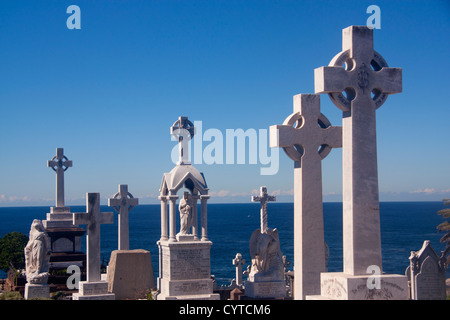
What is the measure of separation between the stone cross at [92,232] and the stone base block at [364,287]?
383 inches

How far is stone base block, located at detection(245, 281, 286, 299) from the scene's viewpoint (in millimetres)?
18031

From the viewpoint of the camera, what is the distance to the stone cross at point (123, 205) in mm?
25344

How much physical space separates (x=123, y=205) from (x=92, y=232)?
7463 millimetres

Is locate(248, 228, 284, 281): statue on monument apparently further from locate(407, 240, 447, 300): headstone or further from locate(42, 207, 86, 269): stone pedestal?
locate(42, 207, 86, 269): stone pedestal

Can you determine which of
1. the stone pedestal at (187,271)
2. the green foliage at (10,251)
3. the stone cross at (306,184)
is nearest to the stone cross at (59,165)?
the green foliage at (10,251)

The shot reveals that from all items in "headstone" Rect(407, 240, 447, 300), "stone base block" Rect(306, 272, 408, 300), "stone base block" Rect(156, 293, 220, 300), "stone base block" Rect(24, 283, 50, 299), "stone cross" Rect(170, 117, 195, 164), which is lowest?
"stone base block" Rect(156, 293, 220, 300)

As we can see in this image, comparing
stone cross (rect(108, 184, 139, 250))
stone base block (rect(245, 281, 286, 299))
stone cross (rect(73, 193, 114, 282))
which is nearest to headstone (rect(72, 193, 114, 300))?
stone cross (rect(73, 193, 114, 282))

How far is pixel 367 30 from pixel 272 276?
996 centimetres

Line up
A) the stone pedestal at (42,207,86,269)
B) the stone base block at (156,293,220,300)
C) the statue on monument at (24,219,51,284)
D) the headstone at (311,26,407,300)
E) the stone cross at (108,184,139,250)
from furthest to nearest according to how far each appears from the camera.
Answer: the stone pedestal at (42,207,86,269), the stone cross at (108,184,139,250), the statue on monument at (24,219,51,284), the stone base block at (156,293,220,300), the headstone at (311,26,407,300)

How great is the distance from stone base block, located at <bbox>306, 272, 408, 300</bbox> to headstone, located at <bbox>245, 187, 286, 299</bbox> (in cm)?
833

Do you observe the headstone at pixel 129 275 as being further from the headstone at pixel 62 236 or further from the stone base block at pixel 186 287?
the headstone at pixel 62 236

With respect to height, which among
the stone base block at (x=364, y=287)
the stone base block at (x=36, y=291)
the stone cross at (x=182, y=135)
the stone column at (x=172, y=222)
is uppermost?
the stone cross at (x=182, y=135)
